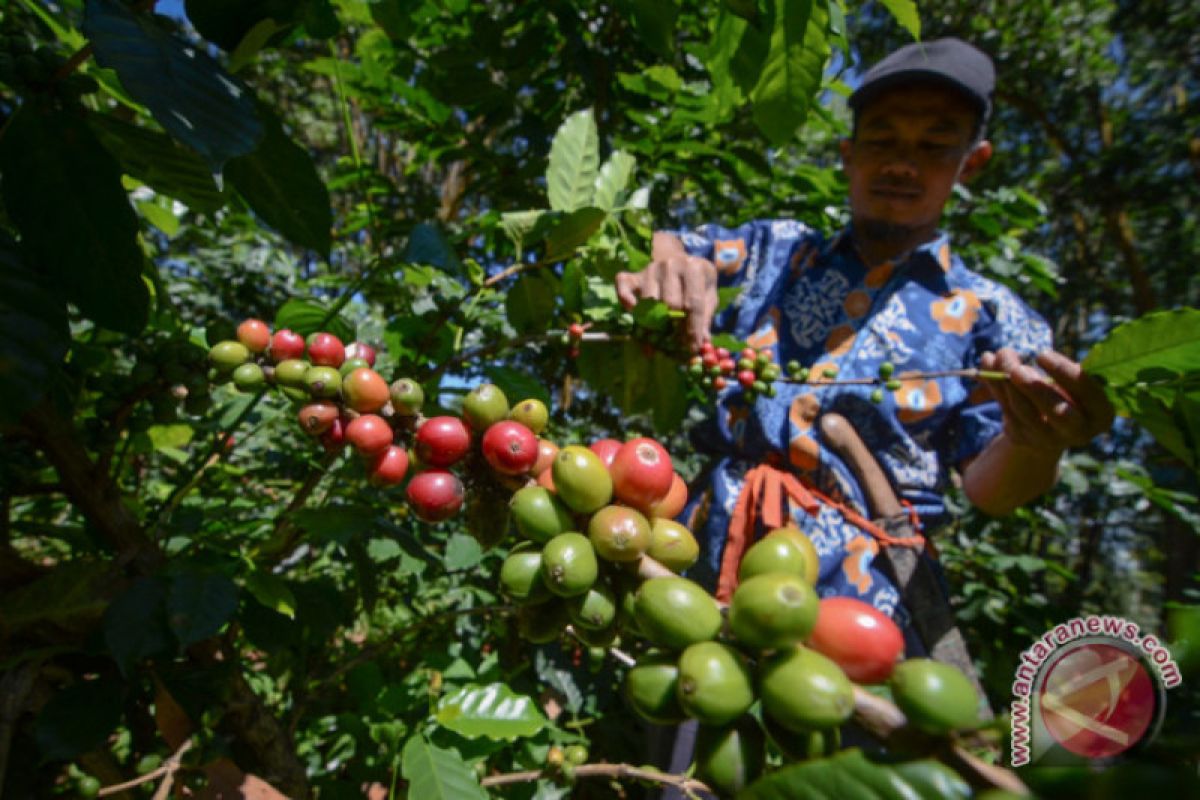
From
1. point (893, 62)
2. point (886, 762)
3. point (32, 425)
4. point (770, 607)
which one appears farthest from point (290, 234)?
point (893, 62)

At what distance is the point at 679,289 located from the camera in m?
1.38

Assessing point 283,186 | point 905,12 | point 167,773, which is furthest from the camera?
point 905,12

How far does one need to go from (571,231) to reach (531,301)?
7.8 inches

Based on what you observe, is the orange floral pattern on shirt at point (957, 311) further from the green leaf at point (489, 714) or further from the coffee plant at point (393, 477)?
the green leaf at point (489, 714)

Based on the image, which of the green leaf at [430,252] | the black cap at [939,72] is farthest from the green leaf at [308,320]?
the black cap at [939,72]

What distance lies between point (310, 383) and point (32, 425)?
0.49 m

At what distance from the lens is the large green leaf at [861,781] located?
0.40 meters

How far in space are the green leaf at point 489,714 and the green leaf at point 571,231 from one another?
3.05 feet

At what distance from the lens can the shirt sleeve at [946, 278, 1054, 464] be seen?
1975mm

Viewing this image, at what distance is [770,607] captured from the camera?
48 centimetres

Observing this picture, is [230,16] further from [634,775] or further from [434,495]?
[634,775]

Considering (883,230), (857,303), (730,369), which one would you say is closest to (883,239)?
(883,230)

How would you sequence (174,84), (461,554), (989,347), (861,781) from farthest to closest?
(989,347), (461,554), (174,84), (861,781)

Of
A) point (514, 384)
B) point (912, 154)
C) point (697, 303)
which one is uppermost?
point (912, 154)
